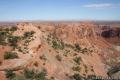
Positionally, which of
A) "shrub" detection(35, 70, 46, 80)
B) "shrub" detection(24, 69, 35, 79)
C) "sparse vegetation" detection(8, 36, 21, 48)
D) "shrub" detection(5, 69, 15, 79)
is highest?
"sparse vegetation" detection(8, 36, 21, 48)

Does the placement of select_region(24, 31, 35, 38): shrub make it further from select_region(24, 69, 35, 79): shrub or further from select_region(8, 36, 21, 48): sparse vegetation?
select_region(24, 69, 35, 79): shrub

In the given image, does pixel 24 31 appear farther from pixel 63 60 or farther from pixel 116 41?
pixel 116 41

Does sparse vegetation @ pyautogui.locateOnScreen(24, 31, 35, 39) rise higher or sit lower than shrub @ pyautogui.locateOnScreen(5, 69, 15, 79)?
higher

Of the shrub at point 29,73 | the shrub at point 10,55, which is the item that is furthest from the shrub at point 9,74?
the shrub at point 10,55

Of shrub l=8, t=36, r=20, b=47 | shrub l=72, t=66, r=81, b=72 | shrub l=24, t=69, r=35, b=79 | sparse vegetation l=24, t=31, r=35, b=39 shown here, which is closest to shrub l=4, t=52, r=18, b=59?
shrub l=24, t=69, r=35, b=79

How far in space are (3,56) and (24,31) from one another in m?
4.65

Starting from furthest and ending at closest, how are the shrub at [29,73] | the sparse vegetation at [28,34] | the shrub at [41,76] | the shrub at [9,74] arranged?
the sparse vegetation at [28,34] < the shrub at [41,76] < the shrub at [29,73] < the shrub at [9,74]

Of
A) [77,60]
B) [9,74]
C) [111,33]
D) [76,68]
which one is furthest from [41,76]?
[111,33]

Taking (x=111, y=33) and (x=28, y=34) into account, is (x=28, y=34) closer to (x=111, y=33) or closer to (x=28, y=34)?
(x=28, y=34)

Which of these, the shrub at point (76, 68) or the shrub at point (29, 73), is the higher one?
the shrub at point (29, 73)

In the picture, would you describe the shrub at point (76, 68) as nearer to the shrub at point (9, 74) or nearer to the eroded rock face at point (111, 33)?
the shrub at point (9, 74)

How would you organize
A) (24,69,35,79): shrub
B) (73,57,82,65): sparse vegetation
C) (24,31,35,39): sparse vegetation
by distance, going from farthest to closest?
(73,57,82,65): sparse vegetation
(24,31,35,39): sparse vegetation
(24,69,35,79): shrub

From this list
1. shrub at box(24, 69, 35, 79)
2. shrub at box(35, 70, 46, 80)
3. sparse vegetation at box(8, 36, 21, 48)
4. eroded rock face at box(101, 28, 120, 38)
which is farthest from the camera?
eroded rock face at box(101, 28, 120, 38)

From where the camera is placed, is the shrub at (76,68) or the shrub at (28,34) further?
the shrub at (76,68)
